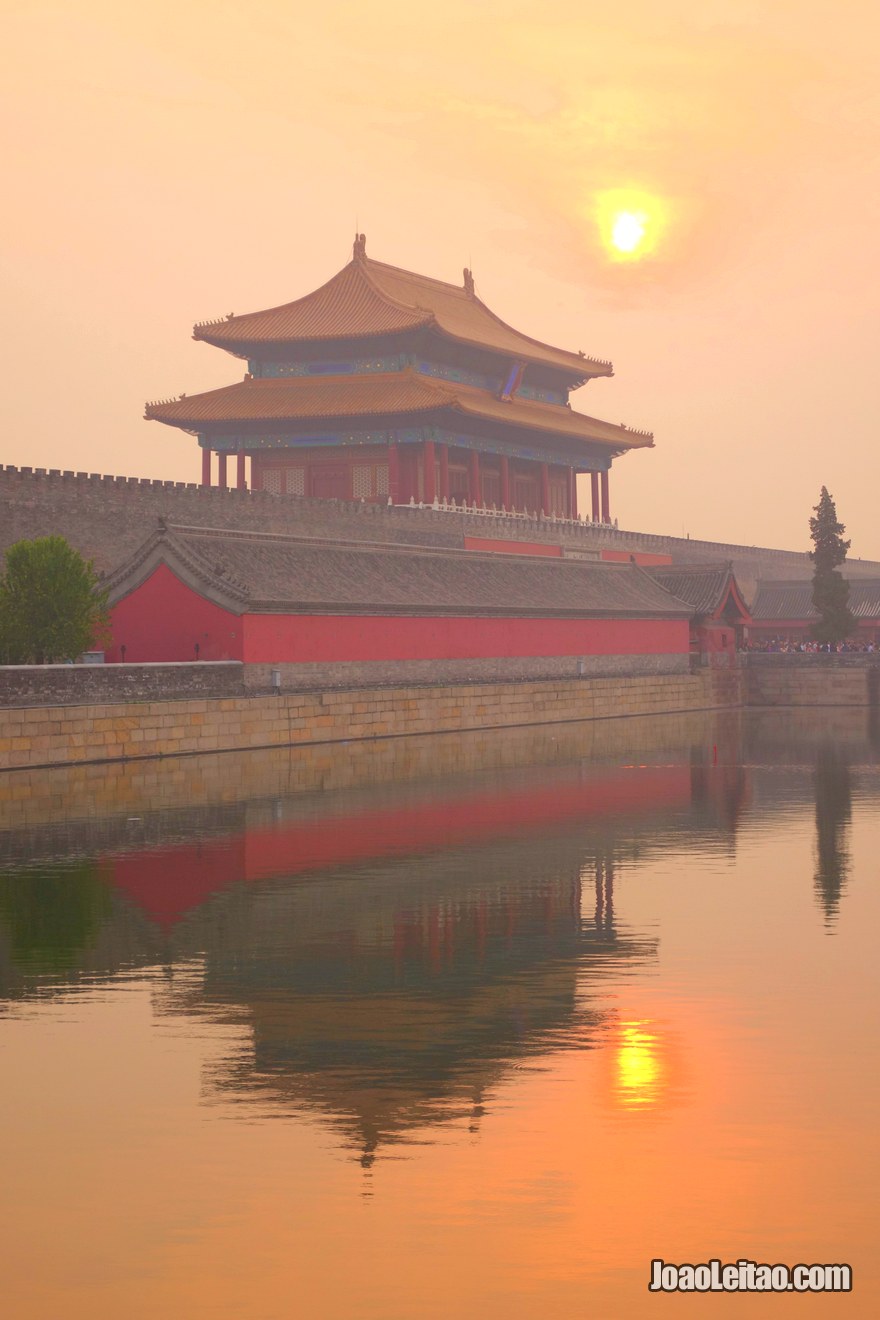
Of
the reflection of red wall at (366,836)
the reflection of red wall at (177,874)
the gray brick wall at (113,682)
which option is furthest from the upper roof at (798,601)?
the reflection of red wall at (177,874)

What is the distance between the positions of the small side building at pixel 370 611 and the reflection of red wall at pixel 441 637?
0.13ft

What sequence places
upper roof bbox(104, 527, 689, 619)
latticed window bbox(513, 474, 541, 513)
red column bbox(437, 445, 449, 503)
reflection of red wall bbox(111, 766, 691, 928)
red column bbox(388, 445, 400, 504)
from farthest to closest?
latticed window bbox(513, 474, 541, 513)
red column bbox(437, 445, 449, 503)
red column bbox(388, 445, 400, 504)
upper roof bbox(104, 527, 689, 619)
reflection of red wall bbox(111, 766, 691, 928)

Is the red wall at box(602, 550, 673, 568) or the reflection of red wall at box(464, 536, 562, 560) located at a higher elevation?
the red wall at box(602, 550, 673, 568)

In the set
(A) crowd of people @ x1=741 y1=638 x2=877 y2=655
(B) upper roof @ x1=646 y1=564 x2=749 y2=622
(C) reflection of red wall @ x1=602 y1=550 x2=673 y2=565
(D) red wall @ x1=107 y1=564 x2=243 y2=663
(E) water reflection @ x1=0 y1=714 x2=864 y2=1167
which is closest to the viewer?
(E) water reflection @ x1=0 y1=714 x2=864 y2=1167

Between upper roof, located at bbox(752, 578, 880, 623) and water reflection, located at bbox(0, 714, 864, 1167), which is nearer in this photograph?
water reflection, located at bbox(0, 714, 864, 1167)

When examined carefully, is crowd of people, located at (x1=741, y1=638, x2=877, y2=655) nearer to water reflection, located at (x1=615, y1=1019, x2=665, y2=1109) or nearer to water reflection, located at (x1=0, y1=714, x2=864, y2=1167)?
water reflection, located at (x1=0, y1=714, x2=864, y2=1167)

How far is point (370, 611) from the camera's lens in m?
40.3

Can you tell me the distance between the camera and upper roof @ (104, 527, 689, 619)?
3709 centimetres

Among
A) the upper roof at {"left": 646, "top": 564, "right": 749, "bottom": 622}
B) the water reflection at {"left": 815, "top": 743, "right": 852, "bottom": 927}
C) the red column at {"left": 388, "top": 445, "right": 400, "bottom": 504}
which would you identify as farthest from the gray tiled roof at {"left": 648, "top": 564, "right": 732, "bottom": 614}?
the water reflection at {"left": 815, "top": 743, "right": 852, "bottom": 927}

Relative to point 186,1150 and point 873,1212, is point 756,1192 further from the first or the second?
point 186,1150

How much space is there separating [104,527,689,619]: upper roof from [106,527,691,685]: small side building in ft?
0.14

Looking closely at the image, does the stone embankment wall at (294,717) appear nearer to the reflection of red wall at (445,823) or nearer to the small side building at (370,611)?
the small side building at (370,611)

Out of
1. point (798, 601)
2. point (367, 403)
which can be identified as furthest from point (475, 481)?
point (798, 601)

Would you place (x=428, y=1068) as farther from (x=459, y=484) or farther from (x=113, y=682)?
(x=459, y=484)
